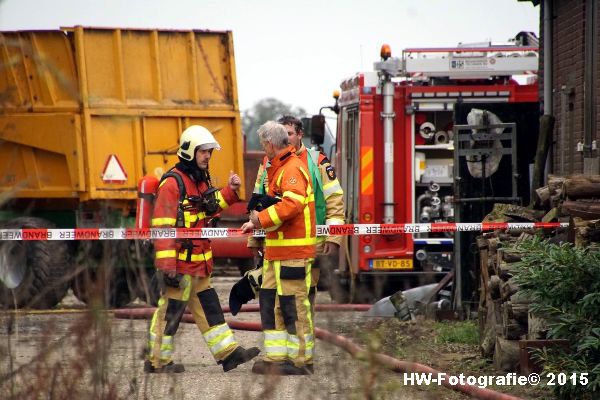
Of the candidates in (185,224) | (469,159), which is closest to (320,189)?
(185,224)

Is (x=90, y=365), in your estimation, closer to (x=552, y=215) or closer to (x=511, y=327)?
(x=511, y=327)

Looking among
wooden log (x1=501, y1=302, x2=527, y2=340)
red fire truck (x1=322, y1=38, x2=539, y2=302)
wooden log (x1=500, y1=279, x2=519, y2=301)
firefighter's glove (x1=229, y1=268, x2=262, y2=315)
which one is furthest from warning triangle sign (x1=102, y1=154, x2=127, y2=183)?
wooden log (x1=501, y1=302, x2=527, y2=340)

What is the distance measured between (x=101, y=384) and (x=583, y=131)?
325 inches

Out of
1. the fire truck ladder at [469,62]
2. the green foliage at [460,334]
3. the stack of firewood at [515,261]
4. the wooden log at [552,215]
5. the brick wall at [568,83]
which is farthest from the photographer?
the fire truck ladder at [469,62]

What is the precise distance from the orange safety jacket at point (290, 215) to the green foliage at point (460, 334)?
1.99 meters

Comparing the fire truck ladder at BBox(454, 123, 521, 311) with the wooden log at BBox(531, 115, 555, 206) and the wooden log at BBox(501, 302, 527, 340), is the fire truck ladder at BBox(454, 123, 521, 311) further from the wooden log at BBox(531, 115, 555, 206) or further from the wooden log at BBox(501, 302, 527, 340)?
the wooden log at BBox(501, 302, 527, 340)

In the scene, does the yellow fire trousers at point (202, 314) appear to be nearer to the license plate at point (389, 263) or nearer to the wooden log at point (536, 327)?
Result: the wooden log at point (536, 327)

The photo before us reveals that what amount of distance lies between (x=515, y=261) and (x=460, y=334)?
161 centimetres

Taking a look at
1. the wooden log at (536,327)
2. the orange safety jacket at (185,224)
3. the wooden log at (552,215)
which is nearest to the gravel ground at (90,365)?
the wooden log at (536,327)

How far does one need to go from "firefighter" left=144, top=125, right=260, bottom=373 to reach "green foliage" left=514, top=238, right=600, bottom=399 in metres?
2.36

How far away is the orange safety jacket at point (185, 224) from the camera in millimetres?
8398

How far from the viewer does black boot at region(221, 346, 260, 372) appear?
28.2ft

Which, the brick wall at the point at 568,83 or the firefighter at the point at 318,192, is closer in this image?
the firefighter at the point at 318,192

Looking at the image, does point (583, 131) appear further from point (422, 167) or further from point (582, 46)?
point (422, 167)
